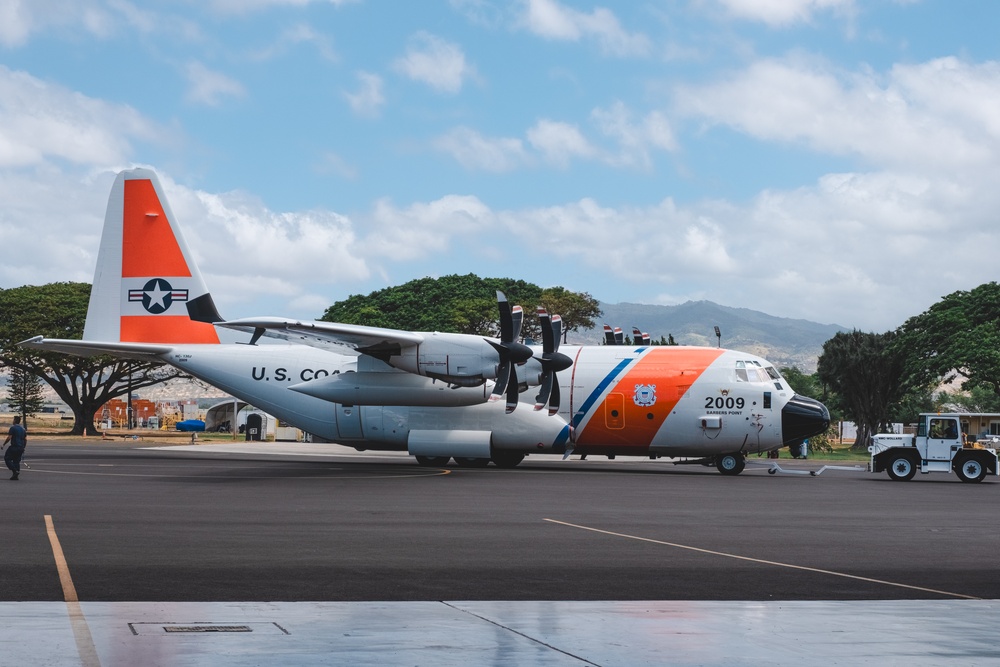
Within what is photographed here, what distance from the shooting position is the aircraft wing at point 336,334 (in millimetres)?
28578

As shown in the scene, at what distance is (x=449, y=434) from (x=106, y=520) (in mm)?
18637

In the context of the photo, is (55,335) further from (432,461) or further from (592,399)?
(592,399)

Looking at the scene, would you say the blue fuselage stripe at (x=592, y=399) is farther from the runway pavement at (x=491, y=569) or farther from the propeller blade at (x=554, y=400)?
the runway pavement at (x=491, y=569)

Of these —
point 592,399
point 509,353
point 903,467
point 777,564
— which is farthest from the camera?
point 903,467

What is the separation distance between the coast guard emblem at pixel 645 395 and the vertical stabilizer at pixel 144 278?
15.8 m

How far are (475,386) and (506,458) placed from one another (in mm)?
5548

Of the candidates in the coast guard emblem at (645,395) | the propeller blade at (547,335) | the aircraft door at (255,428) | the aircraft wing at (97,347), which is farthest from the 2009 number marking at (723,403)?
the aircraft door at (255,428)

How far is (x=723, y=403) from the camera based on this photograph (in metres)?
34.5

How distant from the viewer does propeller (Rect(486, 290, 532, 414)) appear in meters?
32.5

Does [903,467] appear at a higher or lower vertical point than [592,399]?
lower

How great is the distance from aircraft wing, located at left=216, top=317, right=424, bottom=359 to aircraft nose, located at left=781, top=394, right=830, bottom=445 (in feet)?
40.2

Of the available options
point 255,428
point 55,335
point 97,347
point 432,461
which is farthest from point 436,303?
point 97,347

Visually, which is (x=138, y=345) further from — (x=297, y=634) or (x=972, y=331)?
(x=972, y=331)

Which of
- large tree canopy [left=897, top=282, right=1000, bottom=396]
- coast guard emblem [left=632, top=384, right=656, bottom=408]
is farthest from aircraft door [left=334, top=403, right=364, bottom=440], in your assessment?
large tree canopy [left=897, top=282, right=1000, bottom=396]
